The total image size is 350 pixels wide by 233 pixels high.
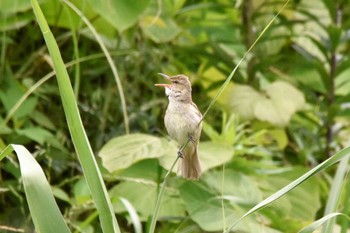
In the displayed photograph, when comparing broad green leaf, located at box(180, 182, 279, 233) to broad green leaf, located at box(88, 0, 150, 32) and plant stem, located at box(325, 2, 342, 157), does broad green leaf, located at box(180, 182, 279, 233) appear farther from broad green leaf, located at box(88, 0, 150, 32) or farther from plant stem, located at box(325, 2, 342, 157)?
plant stem, located at box(325, 2, 342, 157)

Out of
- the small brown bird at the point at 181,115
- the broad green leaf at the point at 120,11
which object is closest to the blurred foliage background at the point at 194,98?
the broad green leaf at the point at 120,11

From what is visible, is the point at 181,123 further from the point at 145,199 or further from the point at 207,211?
the point at 145,199

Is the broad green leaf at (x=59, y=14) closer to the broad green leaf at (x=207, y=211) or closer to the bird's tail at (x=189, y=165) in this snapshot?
the broad green leaf at (x=207, y=211)

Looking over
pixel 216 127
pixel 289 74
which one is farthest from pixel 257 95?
pixel 289 74

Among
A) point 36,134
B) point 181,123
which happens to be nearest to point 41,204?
point 181,123

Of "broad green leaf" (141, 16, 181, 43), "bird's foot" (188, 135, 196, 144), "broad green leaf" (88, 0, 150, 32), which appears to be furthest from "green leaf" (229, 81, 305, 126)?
"bird's foot" (188, 135, 196, 144)

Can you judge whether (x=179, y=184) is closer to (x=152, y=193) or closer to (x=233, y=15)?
(x=152, y=193)
